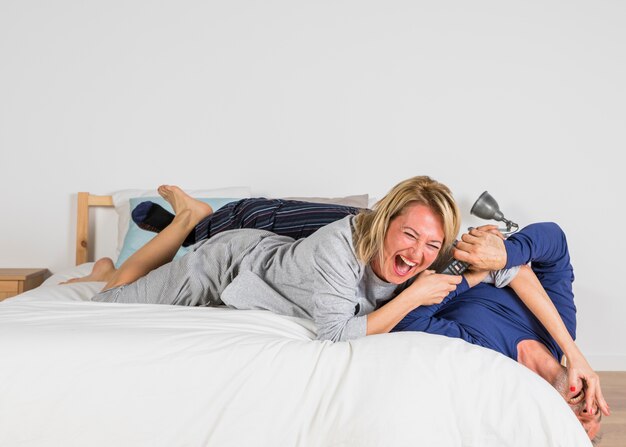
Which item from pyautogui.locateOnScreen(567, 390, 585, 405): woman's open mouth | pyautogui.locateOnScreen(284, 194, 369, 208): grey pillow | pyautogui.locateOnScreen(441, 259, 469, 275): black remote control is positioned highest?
pyautogui.locateOnScreen(284, 194, 369, 208): grey pillow

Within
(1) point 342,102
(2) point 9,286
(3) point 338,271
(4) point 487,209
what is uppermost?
(1) point 342,102

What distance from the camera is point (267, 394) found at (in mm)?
1413

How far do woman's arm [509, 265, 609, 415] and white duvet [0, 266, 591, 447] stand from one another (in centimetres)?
29

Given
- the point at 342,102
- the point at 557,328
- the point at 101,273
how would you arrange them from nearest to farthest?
the point at 557,328 < the point at 101,273 < the point at 342,102

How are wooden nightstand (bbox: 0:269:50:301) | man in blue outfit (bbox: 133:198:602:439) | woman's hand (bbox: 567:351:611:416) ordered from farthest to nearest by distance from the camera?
1. wooden nightstand (bbox: 0:269:50:301)
2. man in blue outfit (bbox: 133:198:602:439)
3. woman's hand (bbox: 567:351:611:416)

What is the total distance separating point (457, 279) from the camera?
181 centimetres

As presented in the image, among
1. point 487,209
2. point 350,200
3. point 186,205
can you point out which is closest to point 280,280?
point 186,205

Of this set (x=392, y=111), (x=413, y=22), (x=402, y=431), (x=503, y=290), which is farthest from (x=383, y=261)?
(x=413, y=22)

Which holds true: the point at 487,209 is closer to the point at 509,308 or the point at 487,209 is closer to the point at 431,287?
the point at 509,308

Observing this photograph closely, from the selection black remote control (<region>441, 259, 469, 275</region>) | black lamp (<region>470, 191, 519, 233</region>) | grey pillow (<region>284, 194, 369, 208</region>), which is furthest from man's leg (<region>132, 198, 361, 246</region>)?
black lamp (<region>470, 191, 519, 233</region>)

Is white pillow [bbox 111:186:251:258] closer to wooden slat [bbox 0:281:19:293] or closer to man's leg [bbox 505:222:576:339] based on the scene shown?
wooden slat [bbox 0:281:19:293]

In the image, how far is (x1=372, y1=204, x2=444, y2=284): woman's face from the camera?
172 cm

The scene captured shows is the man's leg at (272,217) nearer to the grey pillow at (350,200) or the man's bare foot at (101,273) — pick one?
the man's bare foot at (101,273)

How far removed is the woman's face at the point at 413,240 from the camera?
1.72 metres
